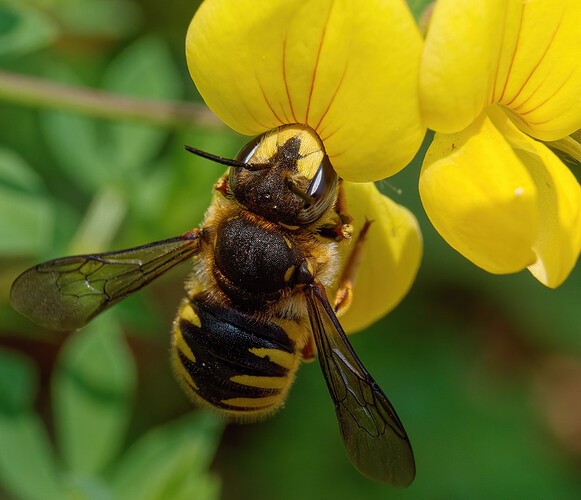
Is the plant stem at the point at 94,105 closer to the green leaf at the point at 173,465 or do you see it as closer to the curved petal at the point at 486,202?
the green leaf at the point at 173,465

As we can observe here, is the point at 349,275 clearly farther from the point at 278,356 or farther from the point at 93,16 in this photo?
the point at 93,16

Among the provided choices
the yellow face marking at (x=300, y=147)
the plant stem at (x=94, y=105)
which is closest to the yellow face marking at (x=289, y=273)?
the yellow face marking at (x=300, y=147)

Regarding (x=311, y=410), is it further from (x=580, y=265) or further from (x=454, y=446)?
(x=580, y=265)

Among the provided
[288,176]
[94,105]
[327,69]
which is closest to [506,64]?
[327,69]

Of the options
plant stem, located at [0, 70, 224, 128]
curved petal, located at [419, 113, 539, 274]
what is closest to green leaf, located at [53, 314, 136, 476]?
plant stem, located at [0, 70, 224, 128]

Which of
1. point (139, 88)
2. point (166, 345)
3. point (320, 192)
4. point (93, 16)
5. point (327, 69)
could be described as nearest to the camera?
point (327, 69)

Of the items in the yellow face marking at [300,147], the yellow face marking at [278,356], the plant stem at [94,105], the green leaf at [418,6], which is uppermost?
the green leaf at [418,6]

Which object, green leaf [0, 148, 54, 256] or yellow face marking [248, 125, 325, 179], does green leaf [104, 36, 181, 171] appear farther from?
yellow face marking [248, 125, 325, 179]
